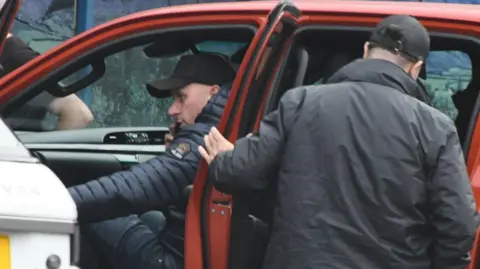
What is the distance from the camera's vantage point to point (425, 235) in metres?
3.22

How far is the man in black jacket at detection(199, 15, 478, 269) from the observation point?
310cm

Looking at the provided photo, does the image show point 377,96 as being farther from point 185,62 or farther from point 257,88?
point 185,62

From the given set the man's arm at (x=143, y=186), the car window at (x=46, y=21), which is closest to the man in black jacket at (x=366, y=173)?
the man's arm at (x=143, y=186)

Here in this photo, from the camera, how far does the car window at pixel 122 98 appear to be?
4.29m

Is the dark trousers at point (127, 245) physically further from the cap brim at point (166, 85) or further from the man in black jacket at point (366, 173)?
the man in black jacket at point (366, 173)

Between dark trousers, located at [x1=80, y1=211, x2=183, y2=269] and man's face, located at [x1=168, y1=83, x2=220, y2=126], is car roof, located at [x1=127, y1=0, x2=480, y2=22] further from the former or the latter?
dark trousers, located at [x1=80, y1=211, x2=183, y2=269]

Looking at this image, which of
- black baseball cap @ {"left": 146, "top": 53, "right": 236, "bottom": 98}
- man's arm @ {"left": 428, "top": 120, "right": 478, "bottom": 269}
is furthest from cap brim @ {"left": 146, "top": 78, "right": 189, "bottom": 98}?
man's arm @ {"left": 428, "top": 120, "right": 478, "bottom": 269}

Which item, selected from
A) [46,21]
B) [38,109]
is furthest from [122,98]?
[38,109]

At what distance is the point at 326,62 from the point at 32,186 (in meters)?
1.59

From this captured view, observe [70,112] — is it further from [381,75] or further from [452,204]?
[452,204]

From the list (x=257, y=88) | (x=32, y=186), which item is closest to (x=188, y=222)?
(x=257, y=88)

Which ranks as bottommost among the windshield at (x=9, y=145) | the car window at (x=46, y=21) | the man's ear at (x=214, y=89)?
the car window at (x=46, y=21)

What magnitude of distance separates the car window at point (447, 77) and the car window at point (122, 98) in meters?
0.77

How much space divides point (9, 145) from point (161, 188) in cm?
98
